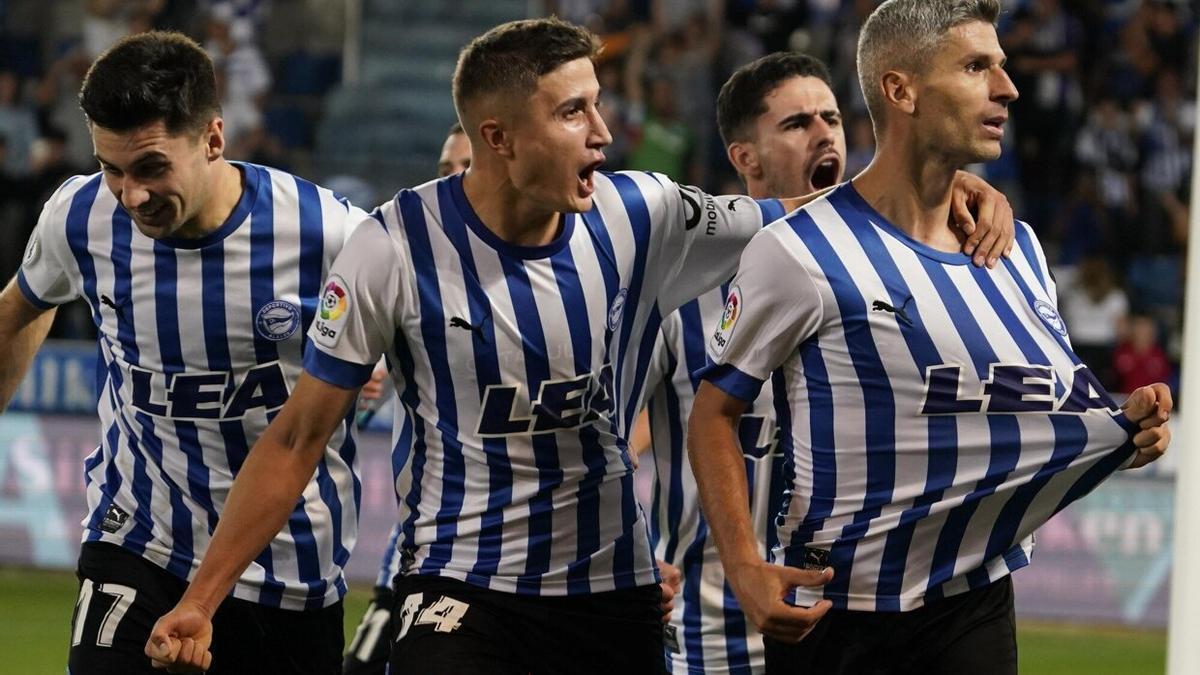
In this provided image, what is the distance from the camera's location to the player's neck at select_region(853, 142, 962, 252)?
13.4 ft

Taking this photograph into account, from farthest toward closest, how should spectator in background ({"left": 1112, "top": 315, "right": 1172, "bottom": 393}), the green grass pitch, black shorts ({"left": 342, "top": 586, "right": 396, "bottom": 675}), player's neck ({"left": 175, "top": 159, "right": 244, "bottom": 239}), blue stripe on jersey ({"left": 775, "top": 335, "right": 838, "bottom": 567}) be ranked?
spectator in background ({"left": 1112, "top": 315, "right": 1172, "bottom": 393}), the green grass pitch, black shorts ({"left": 342, "top": 586, "right": 396, "bottom": 675}), player's neck ({"left": 175, "top": 159, "right": 244, "bottom": 239}), blue stripe on jersey ({"left": 775, "top": 335, "right": 838, "bottom": 567})

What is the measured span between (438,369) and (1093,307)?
951 centimetres

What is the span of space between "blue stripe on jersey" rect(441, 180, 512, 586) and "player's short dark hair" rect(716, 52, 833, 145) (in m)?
1.66

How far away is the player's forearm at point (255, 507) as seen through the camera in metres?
4.12

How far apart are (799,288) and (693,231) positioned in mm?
672

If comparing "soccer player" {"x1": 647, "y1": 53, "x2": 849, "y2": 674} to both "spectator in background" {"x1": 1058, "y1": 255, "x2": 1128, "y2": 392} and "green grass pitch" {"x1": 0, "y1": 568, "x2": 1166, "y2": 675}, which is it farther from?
"spectator in background" {"x1": 1058, "y1": 255, "x2": 1128, "y2": 392}

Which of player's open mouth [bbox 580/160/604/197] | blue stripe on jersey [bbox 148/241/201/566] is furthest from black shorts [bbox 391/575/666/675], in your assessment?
player's open mouth [bbox 580/160/604/197]

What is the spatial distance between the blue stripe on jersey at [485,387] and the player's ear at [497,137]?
176 mm

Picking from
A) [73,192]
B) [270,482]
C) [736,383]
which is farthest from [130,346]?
[736,383]

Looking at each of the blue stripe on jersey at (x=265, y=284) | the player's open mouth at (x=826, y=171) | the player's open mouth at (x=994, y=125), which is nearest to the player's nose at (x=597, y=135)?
the player's open mouth at (x=994, y=125)

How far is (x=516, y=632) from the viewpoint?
4242 mm

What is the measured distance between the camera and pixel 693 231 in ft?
15.0

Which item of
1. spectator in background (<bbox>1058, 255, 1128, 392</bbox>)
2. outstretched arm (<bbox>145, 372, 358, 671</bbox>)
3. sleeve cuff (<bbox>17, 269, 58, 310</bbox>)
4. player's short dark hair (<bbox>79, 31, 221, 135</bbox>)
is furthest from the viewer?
spectator in background (<bbox>1058, 255, 1128, 392</bbox>)

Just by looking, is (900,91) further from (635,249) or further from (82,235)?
(82,235)
